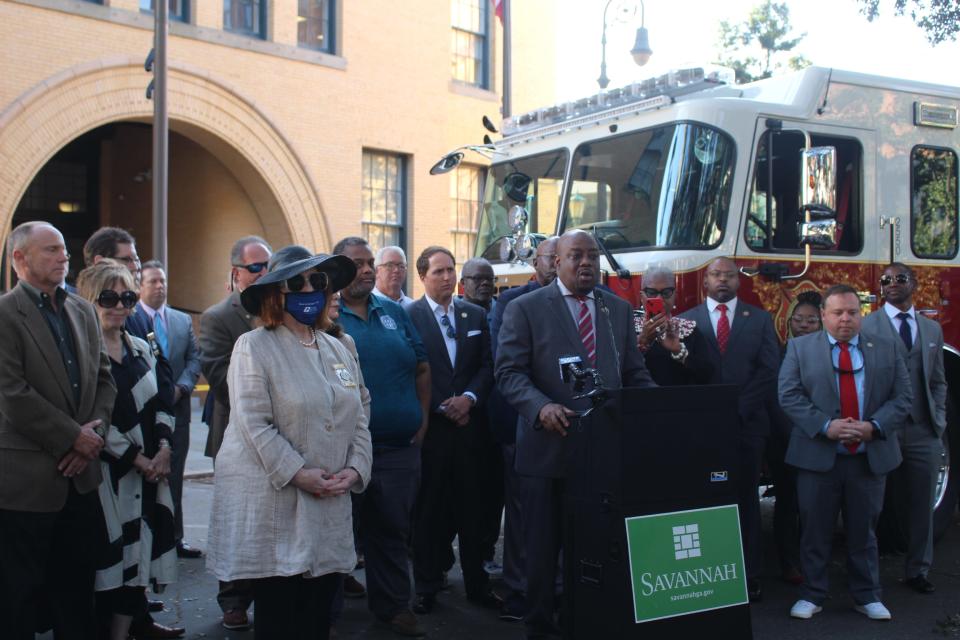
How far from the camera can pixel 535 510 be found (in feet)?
17.3

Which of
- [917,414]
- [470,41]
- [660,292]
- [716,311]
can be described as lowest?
[917,414]

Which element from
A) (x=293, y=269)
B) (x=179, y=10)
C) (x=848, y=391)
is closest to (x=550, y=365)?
(x=293, y=269)

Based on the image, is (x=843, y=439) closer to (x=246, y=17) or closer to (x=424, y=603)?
(x=424, y=603)

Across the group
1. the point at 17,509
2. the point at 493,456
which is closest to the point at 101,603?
the point at 17,509

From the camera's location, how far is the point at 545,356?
5.33 metres

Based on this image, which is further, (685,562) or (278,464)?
(685,562)

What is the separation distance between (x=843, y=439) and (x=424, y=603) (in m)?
2.78

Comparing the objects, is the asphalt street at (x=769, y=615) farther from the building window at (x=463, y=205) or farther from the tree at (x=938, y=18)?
the building window at (x=463, y=205)

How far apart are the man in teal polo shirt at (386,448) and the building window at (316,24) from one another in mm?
11470

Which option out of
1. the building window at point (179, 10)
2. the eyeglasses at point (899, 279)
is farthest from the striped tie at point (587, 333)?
the building window at point (179, 10)

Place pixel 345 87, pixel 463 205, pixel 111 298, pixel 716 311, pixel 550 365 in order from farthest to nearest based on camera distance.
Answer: pixel 463 205 → pixel 345 87 → pixel 716 311 → pixel 550 365 → pixel 111 298

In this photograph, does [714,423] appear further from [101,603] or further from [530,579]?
[101,603]

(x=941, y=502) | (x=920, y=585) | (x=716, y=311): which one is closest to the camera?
(x=716, y=311)

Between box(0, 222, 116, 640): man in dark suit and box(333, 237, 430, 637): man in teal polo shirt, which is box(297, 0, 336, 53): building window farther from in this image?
box(0, 222, 116, 640): man in dark suit
